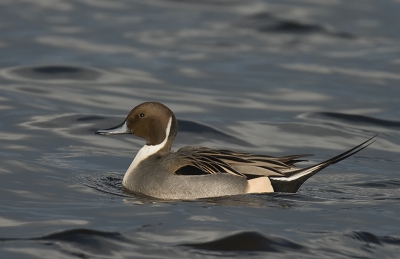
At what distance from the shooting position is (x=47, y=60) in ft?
52.4

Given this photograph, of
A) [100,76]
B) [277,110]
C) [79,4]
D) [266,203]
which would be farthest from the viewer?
[79,4]

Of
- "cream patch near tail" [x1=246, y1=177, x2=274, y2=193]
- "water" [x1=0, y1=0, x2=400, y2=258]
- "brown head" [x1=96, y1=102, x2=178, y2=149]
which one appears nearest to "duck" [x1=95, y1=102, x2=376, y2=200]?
"cream patch near tail" [x1=246, y1=177, x2=274, y2=193]

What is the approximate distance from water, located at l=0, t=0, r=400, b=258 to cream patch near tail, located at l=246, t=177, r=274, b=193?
79 mm

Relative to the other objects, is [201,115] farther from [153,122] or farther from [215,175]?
[215,175]

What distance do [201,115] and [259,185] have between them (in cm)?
485

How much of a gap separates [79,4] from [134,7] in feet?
4.14

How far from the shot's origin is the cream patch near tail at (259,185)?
26.7ft

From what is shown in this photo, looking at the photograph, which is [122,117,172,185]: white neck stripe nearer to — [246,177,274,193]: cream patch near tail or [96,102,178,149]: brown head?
[96,102,178,149]: brown head

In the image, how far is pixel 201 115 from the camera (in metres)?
12.9

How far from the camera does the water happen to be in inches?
276

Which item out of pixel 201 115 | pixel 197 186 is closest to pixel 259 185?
pixel 197 186

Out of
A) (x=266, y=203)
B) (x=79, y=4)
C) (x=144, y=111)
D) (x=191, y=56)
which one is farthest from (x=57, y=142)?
(x=79, y=4)

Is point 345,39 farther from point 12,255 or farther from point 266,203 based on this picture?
point 12,255

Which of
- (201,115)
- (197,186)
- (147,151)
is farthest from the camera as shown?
(201,115)
